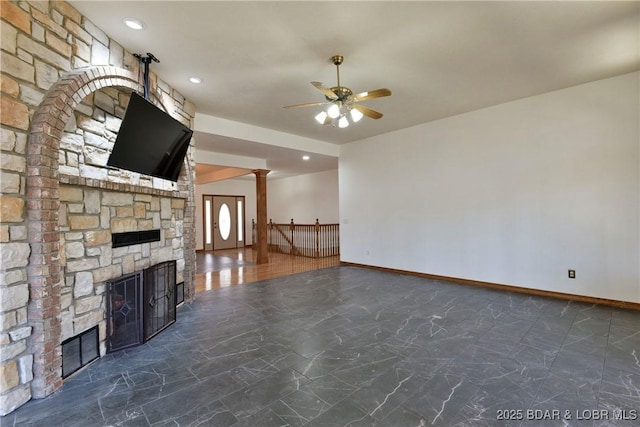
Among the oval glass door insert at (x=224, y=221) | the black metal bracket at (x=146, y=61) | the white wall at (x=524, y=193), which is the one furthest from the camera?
the oval glass door insert at (x=224, y=221)

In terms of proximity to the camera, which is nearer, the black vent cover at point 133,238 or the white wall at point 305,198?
the black vent cover at point 133,238

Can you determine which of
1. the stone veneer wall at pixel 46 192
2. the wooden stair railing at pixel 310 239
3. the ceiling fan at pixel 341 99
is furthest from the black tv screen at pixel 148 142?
the wooden stair railing at pixel 310 239

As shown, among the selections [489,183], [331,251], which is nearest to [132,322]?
[489,183]

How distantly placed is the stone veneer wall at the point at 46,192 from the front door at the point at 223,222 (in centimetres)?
826

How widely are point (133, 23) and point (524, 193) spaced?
556 cm

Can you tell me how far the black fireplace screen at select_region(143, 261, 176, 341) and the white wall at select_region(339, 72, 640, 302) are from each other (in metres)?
4.41

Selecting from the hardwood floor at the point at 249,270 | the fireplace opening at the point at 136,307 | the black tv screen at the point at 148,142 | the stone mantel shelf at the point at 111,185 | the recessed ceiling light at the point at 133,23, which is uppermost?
the recessed ceiling light at the point at 133,23

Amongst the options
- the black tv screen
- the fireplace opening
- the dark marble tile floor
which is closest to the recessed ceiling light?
the black tv screen

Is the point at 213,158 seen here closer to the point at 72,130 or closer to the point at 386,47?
the point at 72,130

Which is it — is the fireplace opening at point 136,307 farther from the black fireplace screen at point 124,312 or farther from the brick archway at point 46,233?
the brick archway at point 46,233

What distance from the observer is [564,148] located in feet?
13.9

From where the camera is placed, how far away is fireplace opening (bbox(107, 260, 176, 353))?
280 cm

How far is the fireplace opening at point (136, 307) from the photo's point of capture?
2.80 metres

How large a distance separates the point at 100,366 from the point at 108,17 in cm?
309
